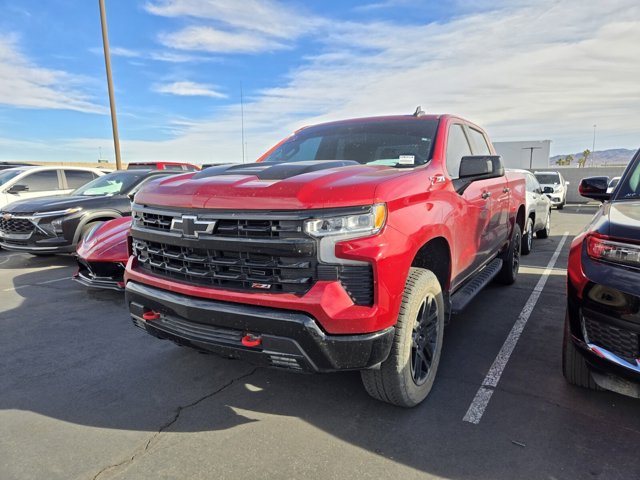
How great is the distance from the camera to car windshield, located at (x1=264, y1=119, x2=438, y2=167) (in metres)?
3.38

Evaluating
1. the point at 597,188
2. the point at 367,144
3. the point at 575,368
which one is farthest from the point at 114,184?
the point at 575,368

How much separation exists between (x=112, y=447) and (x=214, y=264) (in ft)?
3.88

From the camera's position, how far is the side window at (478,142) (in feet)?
14.5

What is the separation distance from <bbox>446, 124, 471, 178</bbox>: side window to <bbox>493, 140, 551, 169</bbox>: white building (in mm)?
44936

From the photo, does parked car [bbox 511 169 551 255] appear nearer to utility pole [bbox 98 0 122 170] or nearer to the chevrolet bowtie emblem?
the chevrolet bowtie emblem

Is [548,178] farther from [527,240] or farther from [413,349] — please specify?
[413,349]

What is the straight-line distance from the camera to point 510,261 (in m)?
5.56

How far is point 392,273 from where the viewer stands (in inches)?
88.9

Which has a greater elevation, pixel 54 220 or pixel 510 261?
pixel 54 220

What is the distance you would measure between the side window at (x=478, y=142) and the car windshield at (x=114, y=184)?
6060 mm

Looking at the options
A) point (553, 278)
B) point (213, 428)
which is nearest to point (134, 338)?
point (213, 428)

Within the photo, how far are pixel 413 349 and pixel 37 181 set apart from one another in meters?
10.2

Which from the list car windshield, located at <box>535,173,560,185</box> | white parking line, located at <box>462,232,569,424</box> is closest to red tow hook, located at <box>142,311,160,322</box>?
white parking line, located at <box>462,232,569,424</box>

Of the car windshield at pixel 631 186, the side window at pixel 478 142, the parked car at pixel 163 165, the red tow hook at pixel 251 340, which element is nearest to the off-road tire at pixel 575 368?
the car windshield at pixel 631 186
